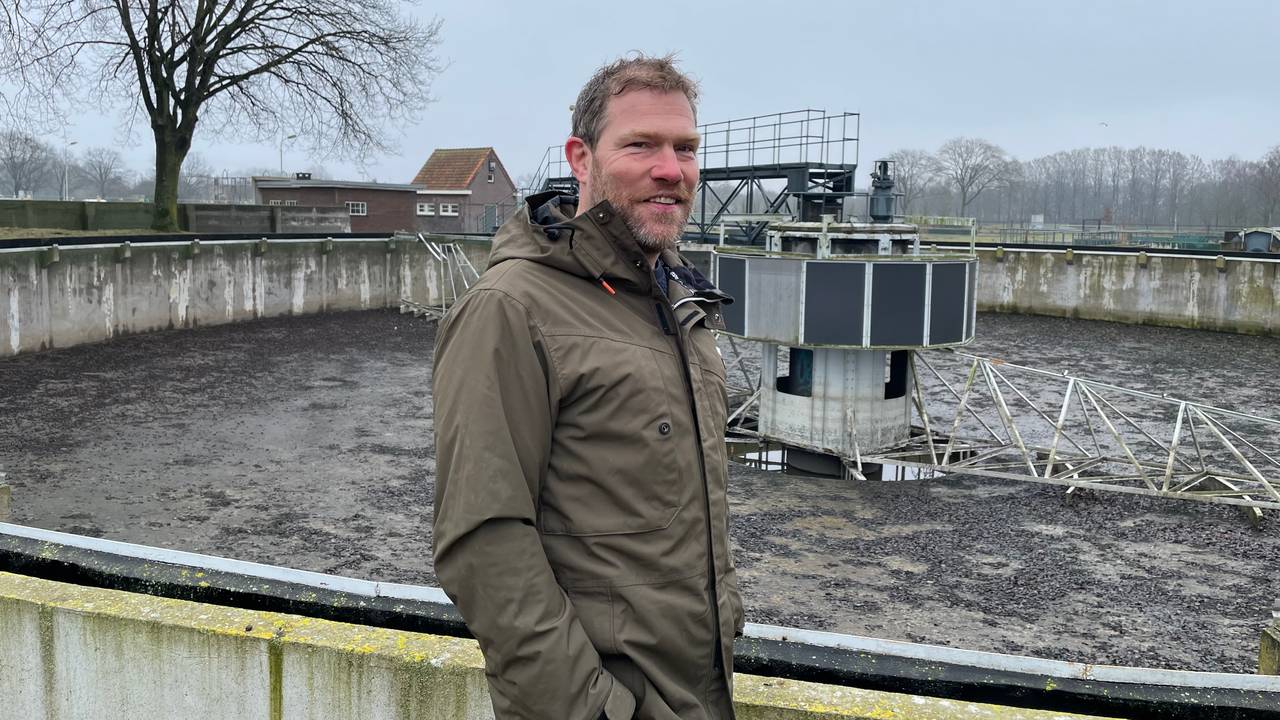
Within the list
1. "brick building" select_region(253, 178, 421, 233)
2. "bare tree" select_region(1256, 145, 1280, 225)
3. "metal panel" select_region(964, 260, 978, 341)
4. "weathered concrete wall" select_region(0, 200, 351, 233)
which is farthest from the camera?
"bare tree" select_region(1256, 145, 1280, 225)

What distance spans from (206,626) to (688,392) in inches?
65.9

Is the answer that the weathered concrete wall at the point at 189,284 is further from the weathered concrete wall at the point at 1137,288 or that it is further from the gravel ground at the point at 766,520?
the weathered concrete wall at the point at 1137,288

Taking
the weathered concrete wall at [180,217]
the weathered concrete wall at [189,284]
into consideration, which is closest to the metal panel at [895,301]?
the weathered concrete wall at [189,284]

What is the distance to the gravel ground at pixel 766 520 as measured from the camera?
10094 millimetres

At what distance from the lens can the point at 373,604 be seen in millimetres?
3594

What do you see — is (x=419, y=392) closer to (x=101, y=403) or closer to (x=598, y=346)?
(x=101, y=403)

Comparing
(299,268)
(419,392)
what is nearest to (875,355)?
(419,392)

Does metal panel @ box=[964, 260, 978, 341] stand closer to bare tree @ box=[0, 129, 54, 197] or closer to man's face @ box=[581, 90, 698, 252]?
man's face @ box=[581, 90, 698, 252]

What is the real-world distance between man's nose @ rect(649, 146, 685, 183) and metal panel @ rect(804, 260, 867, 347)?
41.9ft

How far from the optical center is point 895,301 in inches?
594

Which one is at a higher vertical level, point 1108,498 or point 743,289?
point 743,289

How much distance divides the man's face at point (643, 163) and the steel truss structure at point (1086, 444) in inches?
468

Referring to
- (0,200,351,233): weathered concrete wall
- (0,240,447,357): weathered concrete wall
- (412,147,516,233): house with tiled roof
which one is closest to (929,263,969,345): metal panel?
(0,240,447,357): weathered concrete wall

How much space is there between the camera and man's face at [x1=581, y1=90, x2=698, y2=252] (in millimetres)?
2547
